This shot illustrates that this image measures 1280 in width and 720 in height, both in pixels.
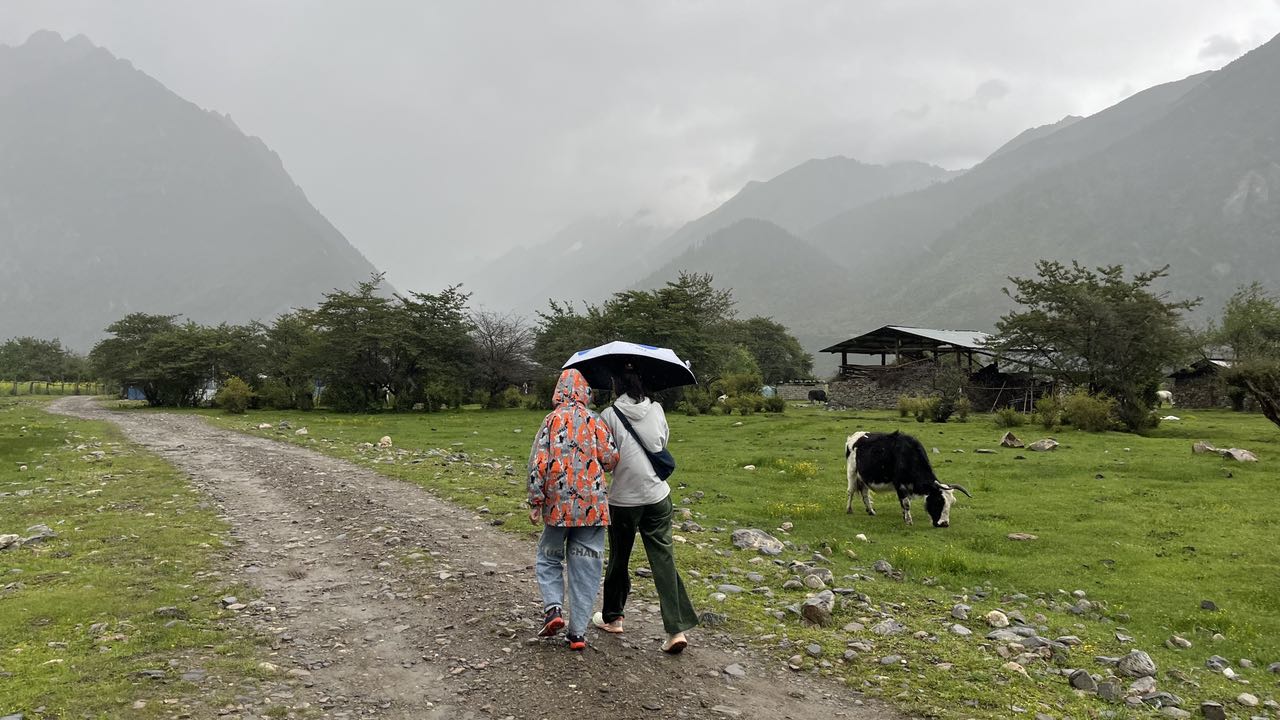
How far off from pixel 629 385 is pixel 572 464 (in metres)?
0.93

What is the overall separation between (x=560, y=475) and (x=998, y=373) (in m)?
57.2

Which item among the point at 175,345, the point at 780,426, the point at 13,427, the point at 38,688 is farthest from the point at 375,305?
the point at 38,688

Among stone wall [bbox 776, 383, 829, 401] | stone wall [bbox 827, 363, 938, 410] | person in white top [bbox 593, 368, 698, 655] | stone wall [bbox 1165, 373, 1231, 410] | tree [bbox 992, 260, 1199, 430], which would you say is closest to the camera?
person in white top [bbox 593, 368, 698, 655]

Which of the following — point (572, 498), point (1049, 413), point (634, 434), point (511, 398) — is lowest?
point (1049, 413)

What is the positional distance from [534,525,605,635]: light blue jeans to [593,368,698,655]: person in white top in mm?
228

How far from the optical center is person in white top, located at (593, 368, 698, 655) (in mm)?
6469

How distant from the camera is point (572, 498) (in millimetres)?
6324

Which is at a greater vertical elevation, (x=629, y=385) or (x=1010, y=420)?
(x=629, y=385)

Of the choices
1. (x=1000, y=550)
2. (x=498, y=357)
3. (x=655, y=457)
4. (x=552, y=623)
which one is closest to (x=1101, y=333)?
(x=1000, y=550)

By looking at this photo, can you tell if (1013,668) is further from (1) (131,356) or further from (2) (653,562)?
(1) (131,356)

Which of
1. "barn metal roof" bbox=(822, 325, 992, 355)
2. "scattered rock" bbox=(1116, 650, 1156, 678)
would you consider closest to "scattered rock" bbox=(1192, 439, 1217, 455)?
"scattered rock" bbox=(1116, 650, 1156, 678)

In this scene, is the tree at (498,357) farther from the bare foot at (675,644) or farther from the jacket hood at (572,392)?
the bare foot at (675,644)

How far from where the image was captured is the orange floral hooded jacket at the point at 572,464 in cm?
632

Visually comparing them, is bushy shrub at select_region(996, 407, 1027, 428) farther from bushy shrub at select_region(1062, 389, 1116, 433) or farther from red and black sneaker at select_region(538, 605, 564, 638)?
red and black sneaker at select_region(538, 605, 564, 638)
